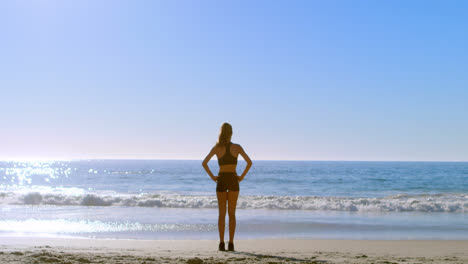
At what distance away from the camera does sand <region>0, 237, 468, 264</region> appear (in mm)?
5414

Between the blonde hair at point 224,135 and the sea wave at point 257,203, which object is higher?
the blonde hair at point 224,135

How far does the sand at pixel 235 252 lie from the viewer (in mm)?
5414

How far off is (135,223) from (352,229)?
16.9ft

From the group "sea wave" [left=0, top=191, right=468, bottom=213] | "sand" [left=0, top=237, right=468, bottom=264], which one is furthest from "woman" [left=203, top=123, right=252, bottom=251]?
"sea wave" [left=0, top=191, right=468, bottom=213]

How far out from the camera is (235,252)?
19.7ft

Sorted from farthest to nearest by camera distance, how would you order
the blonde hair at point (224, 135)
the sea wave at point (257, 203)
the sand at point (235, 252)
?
the sea wave at point (257, 203) → the blonde hair at point (224, 135) → the sand at point (235, 252)

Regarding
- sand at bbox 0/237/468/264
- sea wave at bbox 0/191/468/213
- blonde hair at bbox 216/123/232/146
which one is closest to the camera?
sand at bbox 0/237/468/264

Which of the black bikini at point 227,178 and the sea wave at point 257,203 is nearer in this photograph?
the black bikini at point 227,178

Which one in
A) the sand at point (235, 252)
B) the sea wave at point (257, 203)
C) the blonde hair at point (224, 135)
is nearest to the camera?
the sand at point (235, 252)

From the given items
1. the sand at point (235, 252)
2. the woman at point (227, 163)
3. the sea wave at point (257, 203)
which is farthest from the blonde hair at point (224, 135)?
the sea wave at point (257, 203)

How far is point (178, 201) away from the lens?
16312mm

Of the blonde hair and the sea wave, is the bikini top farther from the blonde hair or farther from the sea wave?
the sea wave

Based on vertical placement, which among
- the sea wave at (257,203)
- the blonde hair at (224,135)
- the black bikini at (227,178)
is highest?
the blonde hair at (224,135)

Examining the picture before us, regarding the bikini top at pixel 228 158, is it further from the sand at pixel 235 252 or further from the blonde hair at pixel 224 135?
the sand at pixel 235 252
